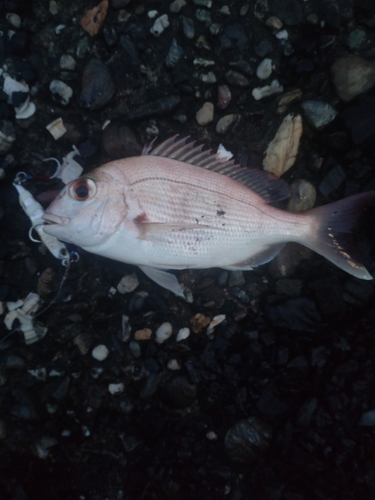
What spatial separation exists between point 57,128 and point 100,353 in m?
1.68

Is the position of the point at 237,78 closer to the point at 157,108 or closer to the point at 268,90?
the point at 268,90

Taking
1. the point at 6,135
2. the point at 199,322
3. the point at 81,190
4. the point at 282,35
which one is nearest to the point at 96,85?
the point at 6,135

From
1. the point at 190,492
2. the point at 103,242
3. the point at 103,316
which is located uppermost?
the point at 103,242

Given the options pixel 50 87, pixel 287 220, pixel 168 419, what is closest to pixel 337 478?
pixel 168 419

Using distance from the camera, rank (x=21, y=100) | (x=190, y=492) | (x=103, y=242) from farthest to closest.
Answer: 1. (x=21, y=100)
2. (x=190, y=492)
3. (x=103, y=242)

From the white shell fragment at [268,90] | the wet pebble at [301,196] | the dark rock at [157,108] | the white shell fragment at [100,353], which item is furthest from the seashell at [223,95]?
the white shell fragment at [100,353]

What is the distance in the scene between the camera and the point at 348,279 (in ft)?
7.57

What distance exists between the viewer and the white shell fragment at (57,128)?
234cm

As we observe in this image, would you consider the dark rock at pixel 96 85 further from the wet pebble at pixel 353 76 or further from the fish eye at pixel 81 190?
the wet pebble at pixel 353 76

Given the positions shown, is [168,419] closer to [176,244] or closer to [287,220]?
[176,244]

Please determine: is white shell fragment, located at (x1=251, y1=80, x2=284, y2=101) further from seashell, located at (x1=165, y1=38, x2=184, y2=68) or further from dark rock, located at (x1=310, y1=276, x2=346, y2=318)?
dark rock, located at (x1=310, y1=276, x2=346, y2=318)

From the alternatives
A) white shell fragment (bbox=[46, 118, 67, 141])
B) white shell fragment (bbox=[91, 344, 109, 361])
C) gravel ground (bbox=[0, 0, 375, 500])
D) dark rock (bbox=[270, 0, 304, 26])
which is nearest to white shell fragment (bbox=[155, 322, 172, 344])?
gravel ground (bbox=[0, 0, 375, 500])

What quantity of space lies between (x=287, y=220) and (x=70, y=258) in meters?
1.60

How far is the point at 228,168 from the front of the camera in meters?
2.21
